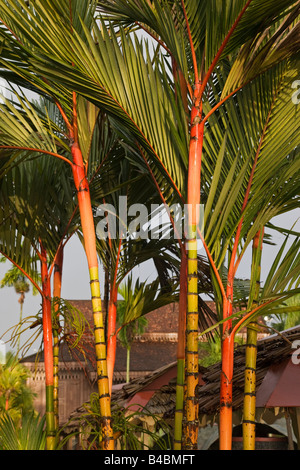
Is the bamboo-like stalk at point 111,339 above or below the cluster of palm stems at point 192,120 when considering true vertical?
below

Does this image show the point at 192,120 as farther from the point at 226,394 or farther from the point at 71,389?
the point at 71,389

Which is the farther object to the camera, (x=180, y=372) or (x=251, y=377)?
(x=180, y=372)

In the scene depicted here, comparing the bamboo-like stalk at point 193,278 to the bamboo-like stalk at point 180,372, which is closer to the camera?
the bamboo-like stalk at point 193,278

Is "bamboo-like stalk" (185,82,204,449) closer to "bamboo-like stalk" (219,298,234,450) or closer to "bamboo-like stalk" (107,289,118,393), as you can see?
"bamboo-like stalk" (219,298,234,450)

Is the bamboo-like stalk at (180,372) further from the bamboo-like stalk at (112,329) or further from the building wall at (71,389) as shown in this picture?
the building wall at (71,389)

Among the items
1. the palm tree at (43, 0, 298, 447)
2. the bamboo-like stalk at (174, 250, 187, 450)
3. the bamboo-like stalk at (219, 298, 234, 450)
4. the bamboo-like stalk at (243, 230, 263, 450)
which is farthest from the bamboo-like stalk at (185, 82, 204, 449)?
the bamboo-like stalk at (174, 250, 187, 450)

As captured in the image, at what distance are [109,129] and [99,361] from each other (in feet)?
5.87

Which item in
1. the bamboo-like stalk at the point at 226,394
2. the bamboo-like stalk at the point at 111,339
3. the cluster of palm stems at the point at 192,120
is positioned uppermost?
the cluster of palm stems at the point at 192,120

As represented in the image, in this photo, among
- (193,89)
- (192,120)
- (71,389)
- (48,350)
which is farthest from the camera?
(71,389)

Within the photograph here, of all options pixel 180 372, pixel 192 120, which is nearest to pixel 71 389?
pixel 180 372

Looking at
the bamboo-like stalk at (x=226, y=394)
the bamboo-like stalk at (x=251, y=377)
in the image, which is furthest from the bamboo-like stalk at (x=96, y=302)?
the bamboo-like stalk at (x=251, y=377)

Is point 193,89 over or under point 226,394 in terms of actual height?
over

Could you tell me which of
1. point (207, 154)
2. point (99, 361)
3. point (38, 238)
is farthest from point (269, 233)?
point (99, 361)
